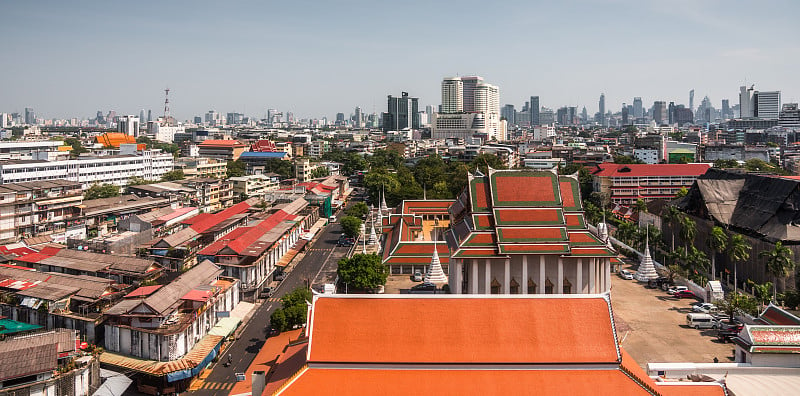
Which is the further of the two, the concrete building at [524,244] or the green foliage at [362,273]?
the green foliage at [362,273]

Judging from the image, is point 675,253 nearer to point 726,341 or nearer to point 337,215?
point 726,341

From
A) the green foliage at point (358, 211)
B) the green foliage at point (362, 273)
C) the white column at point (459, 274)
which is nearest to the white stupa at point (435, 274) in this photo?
the green foliage at point (362, 273)

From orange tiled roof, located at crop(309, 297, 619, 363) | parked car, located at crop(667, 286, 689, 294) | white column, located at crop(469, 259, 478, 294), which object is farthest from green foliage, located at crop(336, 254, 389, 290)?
parked car, located at crop(667, 286, 689, 294)

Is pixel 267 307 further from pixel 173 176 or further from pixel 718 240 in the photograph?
pixel 173 176

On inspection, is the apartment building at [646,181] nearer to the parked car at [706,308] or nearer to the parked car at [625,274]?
the parked car at [625,274]

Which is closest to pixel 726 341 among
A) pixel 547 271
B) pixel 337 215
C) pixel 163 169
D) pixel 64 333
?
pixel 547 271

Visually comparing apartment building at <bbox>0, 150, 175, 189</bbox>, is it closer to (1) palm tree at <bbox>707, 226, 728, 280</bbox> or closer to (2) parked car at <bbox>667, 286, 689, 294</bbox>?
(2) parked car at <bbox>667, 286, 689, 294</bbox>

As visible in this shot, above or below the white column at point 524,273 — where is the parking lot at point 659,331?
below
